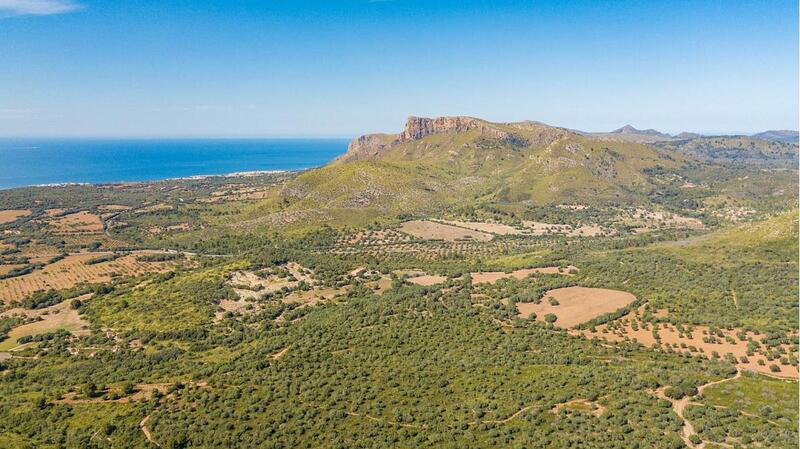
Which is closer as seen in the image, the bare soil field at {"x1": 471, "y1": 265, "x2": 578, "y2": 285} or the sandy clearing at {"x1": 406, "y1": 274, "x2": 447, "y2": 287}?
the bare soil field at {"x1": 471, "y1": 265, "x2": 578, "y2": 285}

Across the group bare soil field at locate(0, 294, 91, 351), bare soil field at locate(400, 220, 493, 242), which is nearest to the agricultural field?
bare soil field at locate(0, 294, 91, 351)

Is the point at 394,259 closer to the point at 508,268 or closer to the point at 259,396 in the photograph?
the point at 508,268

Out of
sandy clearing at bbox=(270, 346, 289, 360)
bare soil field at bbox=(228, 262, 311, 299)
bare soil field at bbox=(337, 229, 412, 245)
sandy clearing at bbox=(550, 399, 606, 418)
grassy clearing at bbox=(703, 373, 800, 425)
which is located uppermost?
grassy clearing at bbox=(703, 373, 800, 425)

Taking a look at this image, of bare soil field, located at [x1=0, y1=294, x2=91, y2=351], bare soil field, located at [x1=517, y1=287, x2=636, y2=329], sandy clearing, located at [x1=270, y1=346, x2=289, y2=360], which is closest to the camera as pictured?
sandy clearing, located at [x1=270, y1=346, x2=289, y2=360]

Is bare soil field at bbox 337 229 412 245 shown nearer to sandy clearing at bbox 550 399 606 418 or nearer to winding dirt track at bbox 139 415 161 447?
winding dirt track at bbox 139 415 161 447

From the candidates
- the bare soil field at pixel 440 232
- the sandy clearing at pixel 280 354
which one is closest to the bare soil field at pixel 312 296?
the sandy clearing at pixel 280 354

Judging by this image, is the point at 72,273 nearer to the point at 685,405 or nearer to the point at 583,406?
the point at 583,406

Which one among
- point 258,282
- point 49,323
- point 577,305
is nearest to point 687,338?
point 577,305
